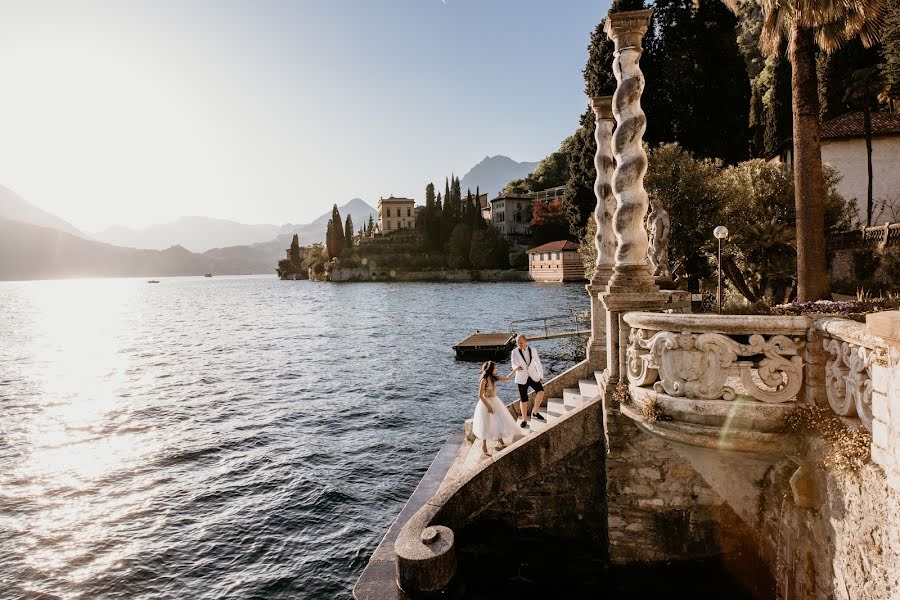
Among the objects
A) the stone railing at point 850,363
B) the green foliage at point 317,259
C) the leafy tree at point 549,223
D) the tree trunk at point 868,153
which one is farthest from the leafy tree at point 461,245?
the stone railing at point 850,363

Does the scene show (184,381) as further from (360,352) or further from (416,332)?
(416,332)

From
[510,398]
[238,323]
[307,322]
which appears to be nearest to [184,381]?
[510,398]

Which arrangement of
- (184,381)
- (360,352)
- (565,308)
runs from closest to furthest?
(184,381)
(360,352)
(565,308)

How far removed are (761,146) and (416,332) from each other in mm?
35917

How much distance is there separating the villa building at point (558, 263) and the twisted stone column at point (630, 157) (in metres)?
82.1

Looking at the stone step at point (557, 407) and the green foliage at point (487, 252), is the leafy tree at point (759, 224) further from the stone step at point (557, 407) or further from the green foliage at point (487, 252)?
the green foliage at point (487, 252)

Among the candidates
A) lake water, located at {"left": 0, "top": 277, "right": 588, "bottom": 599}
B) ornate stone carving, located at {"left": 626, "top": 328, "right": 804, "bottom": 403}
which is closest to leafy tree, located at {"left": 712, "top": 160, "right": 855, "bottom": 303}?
lake water, located at {"left": 0, "top": 277, "right": 588, "bottom": 599}

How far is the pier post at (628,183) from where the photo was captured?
693 cm

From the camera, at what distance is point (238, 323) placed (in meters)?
58.7

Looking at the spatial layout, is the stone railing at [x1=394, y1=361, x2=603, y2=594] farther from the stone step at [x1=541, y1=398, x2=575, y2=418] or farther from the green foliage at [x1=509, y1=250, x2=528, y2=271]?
the green foliage at [x1=509, y1=250, x2=528, y2=271]

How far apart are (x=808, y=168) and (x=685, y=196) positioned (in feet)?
35.0

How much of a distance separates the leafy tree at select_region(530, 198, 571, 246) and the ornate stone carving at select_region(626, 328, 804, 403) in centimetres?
10355

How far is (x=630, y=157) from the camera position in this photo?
696cm

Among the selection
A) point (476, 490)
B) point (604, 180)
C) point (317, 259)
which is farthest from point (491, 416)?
point (317, 259)
